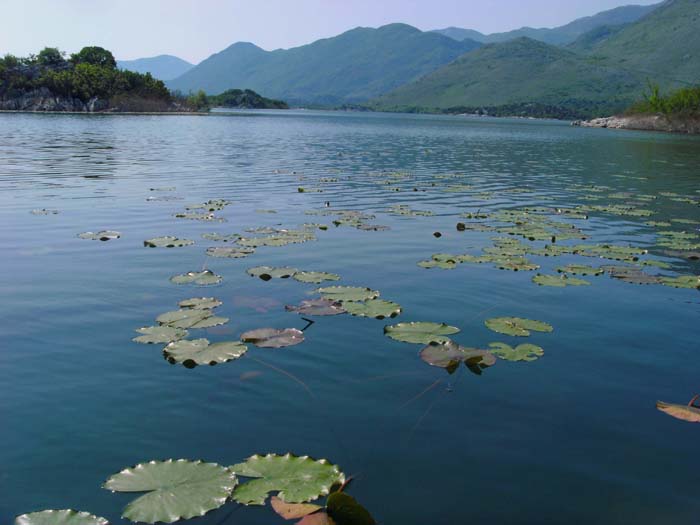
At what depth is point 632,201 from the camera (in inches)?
954

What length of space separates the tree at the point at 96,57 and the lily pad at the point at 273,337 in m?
187

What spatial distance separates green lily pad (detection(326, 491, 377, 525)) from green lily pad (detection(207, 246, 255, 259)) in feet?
29.2

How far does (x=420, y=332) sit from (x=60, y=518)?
5.26 m

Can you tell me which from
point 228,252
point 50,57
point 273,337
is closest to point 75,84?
→ point 50,57

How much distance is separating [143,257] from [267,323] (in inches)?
206

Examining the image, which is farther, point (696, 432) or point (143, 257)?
point (143, 257)

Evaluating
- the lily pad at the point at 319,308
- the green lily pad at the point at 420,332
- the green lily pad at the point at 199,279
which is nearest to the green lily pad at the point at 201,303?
the green lily pad at the point at 199,279

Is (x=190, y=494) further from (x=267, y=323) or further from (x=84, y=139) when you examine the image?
(x=84, y=139)

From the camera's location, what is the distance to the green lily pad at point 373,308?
9.24 metres

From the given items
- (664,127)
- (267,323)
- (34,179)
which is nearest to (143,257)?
(267,323)

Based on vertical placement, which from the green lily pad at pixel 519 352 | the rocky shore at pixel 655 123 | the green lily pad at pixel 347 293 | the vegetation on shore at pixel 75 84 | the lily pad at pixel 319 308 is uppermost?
the vegetation on shore at pixel 75 84

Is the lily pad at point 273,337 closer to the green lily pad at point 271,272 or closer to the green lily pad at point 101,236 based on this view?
the green lily pad at point 271,272

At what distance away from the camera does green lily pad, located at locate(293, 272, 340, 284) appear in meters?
10.9

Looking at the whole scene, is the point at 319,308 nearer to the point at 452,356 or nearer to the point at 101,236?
the point at 452,356
